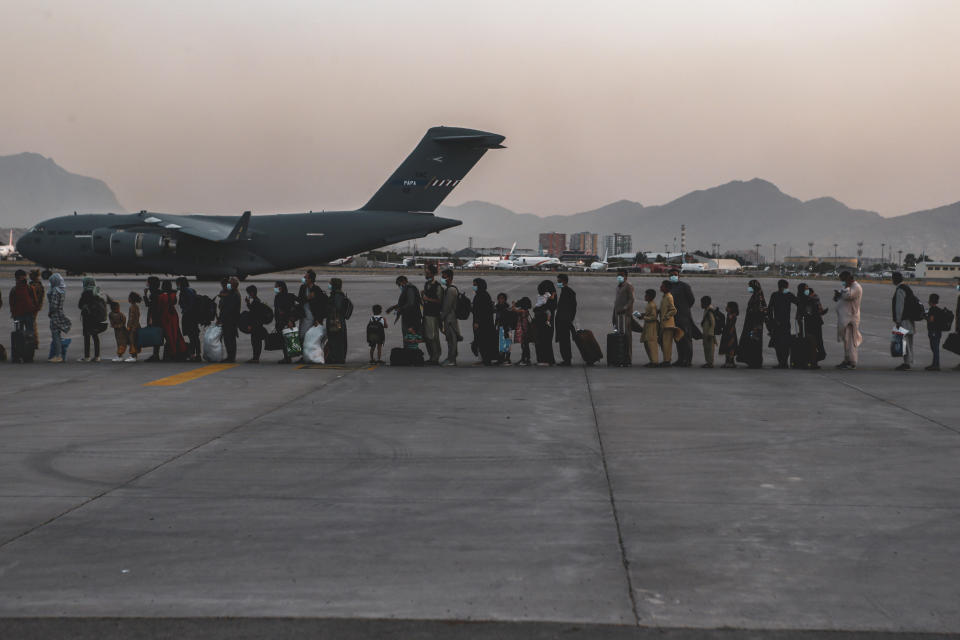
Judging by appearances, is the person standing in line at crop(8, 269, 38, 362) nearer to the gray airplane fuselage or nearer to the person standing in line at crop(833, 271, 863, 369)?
the person standing in line at crop(833, 271, 863, 369)

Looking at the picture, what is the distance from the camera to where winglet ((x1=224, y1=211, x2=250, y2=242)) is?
1767 inches

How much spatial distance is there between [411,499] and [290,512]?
3.43 feet

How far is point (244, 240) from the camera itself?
4725cm

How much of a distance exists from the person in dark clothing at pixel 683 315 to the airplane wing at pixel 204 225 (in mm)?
31151

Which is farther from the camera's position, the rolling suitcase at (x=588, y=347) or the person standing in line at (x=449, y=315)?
the rolling suitcase at (x=588, y=347)

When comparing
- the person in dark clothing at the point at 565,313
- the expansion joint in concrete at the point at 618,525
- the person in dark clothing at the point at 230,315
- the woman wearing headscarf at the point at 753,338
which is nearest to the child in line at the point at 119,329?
the person in dark clothing at the point at 230,315

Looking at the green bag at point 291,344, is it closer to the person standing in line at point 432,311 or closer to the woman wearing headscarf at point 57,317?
the person standing in line at point 432,311

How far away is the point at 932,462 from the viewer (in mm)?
9141

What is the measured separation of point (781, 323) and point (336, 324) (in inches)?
346

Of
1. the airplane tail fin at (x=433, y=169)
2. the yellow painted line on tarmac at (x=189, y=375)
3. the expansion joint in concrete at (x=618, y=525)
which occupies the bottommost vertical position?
the expansion joint in concrete at (x=618, y=525)

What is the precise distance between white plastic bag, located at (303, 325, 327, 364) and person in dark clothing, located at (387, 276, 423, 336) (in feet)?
5.09

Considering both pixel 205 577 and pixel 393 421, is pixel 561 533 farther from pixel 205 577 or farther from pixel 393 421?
pixel 393 421

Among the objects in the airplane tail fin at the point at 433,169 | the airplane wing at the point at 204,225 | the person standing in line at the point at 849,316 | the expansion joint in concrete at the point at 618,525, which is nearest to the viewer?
the expansion joint in concrete at the point at 618,525

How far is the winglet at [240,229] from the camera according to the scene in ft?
147
